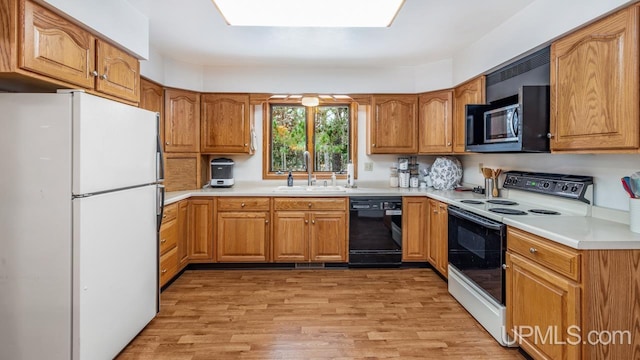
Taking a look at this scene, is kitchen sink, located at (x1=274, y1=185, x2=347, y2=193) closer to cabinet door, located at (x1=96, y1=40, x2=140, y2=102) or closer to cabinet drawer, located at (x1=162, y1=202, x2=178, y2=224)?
cabinet drawer, located at (x1=162, y1=202, x2=178, y2=224)

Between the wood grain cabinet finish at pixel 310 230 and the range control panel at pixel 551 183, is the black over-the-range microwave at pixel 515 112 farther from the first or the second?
the wood grain cabinet finish at pixel 310 230

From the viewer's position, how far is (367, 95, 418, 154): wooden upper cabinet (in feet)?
12.8

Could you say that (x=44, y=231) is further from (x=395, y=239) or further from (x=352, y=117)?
(x=352, y=117)

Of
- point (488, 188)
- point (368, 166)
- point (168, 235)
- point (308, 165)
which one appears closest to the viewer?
point (168, 235)

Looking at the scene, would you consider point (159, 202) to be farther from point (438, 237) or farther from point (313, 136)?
point (438, 237)

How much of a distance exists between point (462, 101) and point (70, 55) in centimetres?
325

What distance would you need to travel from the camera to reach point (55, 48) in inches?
66.6

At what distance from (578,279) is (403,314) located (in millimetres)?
1314

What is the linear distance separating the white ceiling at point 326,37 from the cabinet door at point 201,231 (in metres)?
1.58

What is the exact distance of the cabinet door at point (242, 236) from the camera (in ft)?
11.7

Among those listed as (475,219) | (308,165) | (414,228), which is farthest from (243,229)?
(475,219)

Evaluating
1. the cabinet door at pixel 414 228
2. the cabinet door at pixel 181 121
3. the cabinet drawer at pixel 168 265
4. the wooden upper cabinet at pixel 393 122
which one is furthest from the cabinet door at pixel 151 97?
the cabinet door at pixel 414 228

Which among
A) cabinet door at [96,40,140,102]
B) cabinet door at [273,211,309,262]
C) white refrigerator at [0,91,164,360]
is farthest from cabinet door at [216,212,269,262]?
white refrigerator at [0,91,164,360]

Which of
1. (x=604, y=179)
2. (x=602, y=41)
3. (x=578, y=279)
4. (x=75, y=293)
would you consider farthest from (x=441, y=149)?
(x=75, y=293)
